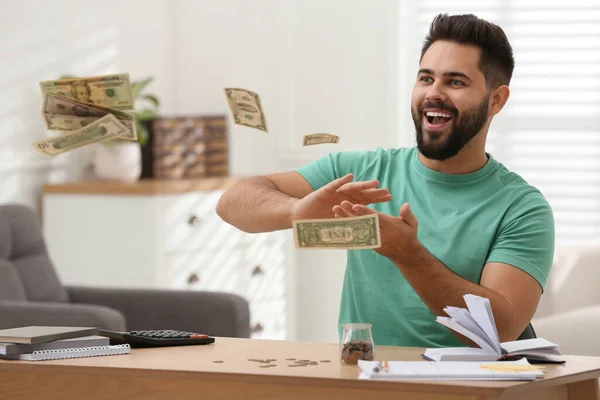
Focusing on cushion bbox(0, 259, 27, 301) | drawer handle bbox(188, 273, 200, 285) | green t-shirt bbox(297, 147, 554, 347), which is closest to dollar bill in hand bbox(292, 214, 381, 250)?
green t-shirt bbox(297, 147, 554, 347)

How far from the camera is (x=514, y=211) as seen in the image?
2.47 m

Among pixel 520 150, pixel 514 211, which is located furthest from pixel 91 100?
pixel 520 150

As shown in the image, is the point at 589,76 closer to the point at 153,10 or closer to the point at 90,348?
the point at 153,10

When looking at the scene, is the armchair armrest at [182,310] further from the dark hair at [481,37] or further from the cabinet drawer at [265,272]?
the dark hair at [481,37]

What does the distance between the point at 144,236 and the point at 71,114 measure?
6.01 feet

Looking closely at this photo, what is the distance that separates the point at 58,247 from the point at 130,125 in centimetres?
209

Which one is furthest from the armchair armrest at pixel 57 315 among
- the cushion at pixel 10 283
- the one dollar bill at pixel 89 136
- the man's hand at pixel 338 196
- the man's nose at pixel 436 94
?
the man's nose at pixel 436 94

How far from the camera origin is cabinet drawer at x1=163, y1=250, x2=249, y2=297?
4660 millimetres

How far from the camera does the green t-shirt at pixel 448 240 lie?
2.42m

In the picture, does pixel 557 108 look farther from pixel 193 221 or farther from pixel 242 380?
pixel 242 380

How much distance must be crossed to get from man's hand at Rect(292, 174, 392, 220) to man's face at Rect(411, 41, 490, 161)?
0.82ft

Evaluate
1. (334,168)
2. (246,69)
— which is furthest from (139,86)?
(334,168)

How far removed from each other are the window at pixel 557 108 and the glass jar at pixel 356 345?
2806mm

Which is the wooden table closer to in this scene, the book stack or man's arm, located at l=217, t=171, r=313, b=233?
the book stack
